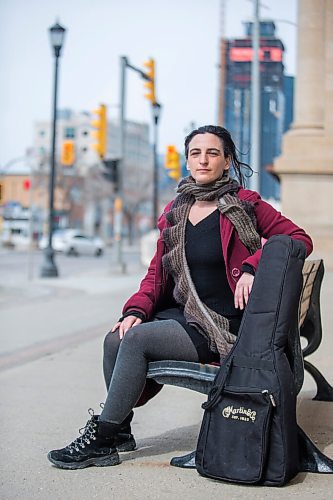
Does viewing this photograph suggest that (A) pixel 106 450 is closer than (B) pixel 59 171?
Yes

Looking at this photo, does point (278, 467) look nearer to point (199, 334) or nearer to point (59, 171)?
point (199, 334)

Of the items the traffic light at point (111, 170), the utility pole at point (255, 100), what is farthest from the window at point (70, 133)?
the utility pole at point (255, 100)

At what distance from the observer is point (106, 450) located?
13.2 ft

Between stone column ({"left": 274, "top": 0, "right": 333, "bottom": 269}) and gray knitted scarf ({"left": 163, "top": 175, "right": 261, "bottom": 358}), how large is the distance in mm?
8894

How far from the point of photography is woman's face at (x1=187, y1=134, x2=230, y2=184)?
4.18 m

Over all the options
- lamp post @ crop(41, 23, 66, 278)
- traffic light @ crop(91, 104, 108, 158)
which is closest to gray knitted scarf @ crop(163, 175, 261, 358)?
lamp post @ crop(41, 23, 66, 278)

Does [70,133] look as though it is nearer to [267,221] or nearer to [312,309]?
[312,309]

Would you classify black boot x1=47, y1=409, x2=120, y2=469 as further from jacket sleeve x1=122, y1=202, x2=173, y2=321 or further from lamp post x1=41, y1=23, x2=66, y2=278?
lamp post x1=41, y1=23, x2=66, y2=278

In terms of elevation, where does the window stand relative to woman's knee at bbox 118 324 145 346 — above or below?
above

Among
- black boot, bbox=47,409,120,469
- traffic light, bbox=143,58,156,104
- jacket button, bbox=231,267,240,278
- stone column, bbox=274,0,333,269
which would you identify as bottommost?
black boot, bbox=47,409,120,469

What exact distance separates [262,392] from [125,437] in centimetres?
89

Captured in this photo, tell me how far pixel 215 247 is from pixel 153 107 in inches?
845

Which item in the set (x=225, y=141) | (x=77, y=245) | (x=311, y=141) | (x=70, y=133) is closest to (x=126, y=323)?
(x=225, y=141)

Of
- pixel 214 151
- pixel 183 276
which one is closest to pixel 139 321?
pixel 183 276
